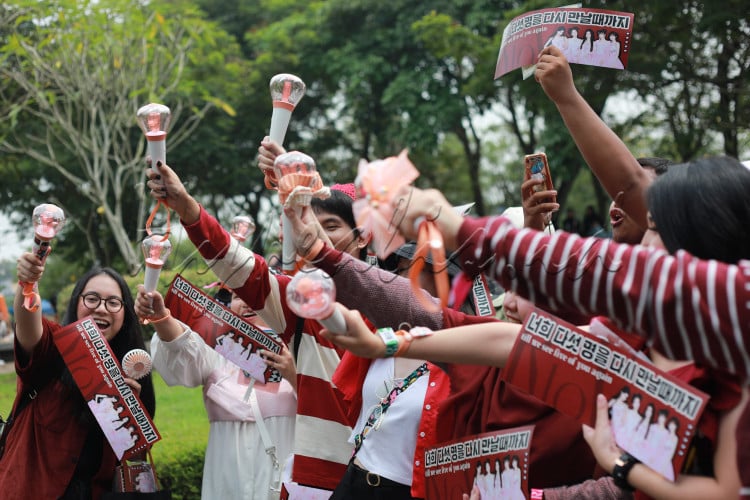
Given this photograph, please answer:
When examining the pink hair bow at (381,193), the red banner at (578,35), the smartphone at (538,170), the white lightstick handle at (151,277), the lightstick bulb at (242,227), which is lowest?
the pink hair bow at (381,193)

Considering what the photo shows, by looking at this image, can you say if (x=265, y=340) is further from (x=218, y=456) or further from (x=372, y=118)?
(x=372, y=118)

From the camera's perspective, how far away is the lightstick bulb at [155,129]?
89.8 inches

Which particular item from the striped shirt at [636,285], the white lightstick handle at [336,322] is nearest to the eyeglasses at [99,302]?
the white lightstick handle at [336,322]

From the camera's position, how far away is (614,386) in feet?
5.58

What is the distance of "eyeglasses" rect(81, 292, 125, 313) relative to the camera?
3.52 m

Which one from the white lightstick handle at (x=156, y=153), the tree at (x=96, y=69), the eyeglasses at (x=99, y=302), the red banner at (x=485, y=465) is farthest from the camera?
the tree at (x=96, y=69)

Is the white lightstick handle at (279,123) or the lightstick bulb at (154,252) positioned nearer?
the white lightstick handle at (279,123)

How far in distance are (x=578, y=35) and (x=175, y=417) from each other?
5748 millimetres

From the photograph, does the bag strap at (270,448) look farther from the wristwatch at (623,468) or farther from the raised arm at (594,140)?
the wristwatch at (623,468)

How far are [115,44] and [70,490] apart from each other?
461 inches

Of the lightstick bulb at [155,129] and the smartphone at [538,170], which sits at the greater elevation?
the smartphone at [538,170]

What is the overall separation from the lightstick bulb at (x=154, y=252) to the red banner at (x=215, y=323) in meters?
0.16

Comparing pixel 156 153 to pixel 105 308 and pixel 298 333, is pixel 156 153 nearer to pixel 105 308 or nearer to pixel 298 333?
pixel 298 333

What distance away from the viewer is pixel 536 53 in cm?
252
